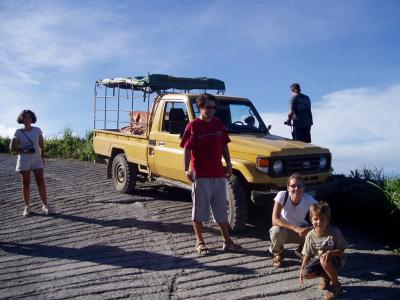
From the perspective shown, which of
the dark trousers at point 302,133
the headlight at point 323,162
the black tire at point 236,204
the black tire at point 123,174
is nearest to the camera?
the black tire at point 236,204

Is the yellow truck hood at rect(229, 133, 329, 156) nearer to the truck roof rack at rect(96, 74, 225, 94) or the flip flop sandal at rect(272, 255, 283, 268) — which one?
the flip flop sandal at rect(272, 255, 283, 268)

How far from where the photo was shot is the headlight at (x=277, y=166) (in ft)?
18.9

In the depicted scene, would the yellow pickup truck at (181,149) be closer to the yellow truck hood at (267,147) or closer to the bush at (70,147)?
the yellow truck hood at (267,147)

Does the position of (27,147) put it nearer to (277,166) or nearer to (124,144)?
(124,144)

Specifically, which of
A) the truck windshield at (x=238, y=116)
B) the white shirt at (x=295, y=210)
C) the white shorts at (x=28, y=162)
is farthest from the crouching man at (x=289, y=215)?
the white shorts at (x=28, y=162)

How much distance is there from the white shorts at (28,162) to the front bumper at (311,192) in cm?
343

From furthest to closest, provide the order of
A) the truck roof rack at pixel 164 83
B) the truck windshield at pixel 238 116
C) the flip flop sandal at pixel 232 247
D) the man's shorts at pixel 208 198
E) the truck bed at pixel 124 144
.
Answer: the truck roof rack at pixel 164 83, the truck bed at pixel 124 144, the truck windshield at pixel 238 116, the flip flop sandal at pixel 232 247, the man's shorts at pixel 208 198

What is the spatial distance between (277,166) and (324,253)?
6.16ft

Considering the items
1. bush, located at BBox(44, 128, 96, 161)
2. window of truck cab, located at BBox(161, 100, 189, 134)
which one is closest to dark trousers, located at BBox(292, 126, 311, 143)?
window of truck cab, located at BBox(161, 100, 189, 134)

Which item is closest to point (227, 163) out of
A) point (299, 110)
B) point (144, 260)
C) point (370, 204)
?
point (144, 260)

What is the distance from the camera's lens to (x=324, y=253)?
13.3 feet

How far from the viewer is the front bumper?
555 cm

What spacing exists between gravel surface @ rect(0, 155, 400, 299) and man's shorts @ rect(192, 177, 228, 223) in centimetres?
47

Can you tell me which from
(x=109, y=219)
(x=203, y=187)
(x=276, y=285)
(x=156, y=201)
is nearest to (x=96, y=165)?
(x=156, y=201)
